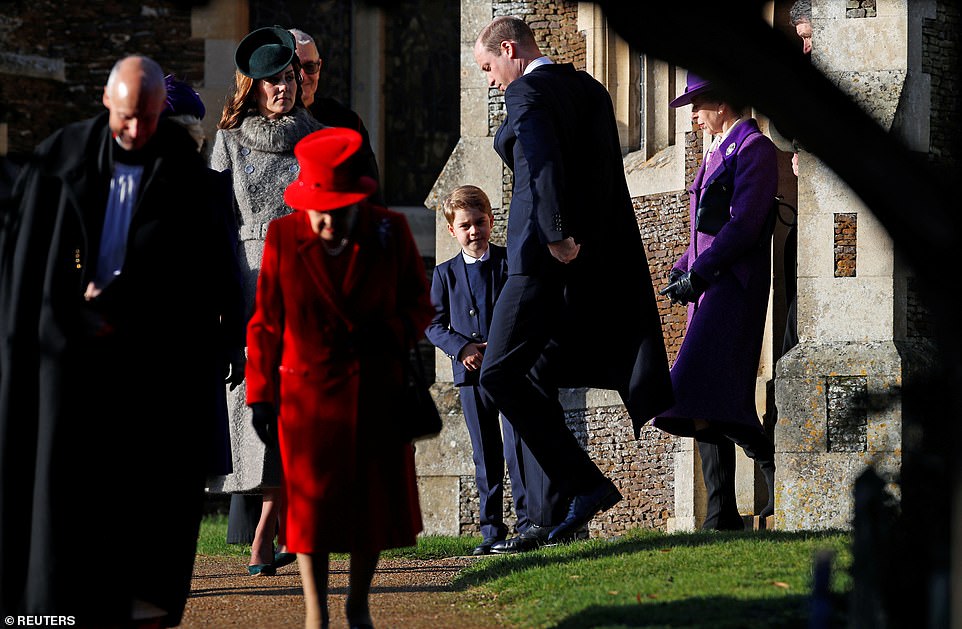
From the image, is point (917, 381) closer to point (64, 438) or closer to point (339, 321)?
point (339, 321)

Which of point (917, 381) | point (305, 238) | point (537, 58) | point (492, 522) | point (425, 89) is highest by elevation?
point (425, 89)

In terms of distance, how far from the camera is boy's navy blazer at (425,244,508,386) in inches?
358

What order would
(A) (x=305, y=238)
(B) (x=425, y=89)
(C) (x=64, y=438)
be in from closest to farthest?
(C) (x=64, y=438) → (A) (x=305, y=238) → (B) (x=425, y=89)

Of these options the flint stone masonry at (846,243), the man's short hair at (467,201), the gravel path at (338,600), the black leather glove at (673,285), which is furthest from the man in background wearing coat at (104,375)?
the flint stone masonry at (846,243)

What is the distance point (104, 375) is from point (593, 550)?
9.20 ft

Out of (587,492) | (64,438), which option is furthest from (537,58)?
(64,438)

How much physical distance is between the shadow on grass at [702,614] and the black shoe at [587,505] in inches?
64.3

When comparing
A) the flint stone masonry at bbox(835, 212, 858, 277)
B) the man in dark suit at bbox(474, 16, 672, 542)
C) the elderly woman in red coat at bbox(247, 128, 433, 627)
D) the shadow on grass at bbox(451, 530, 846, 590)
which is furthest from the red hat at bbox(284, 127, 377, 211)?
the flint stone masonry at bbox(835, 212, 858, 277)

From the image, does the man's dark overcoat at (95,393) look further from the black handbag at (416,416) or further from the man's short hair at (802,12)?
the man's short hair at (802,12)

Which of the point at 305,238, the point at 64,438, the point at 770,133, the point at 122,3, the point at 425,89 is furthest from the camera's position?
the point at 425,89

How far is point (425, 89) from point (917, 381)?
1205 cm

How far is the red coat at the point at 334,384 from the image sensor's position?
559 cm

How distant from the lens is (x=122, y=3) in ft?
50.5

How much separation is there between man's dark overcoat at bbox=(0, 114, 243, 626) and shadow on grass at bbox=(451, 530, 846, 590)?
80.3 inches
